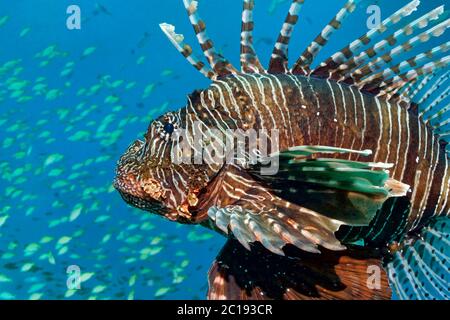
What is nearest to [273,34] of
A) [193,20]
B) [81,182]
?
[81,182]

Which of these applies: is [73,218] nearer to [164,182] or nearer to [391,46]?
[164,182]

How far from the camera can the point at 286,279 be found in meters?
2.62

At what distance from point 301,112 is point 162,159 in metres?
0.88

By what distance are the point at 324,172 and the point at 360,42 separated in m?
1.13

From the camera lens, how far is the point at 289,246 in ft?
8.47

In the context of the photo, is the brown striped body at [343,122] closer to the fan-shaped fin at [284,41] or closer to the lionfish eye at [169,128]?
the fan-shaped fin at [284,41]

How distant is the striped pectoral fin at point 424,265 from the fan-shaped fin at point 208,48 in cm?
165

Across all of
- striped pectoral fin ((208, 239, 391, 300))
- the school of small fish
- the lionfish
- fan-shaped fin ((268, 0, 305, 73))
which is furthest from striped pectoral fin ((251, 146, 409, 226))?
the school of small fish

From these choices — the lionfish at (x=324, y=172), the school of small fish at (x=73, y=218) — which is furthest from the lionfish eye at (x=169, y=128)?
the school of small fish at (x=73, y=218)

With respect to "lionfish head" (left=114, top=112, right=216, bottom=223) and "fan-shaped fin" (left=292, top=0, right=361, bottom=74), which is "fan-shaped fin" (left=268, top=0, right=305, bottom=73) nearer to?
"fan-shaped fin" (left=292, top=0, right=361, bottom=74)

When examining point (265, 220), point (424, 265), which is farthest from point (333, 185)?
point (424, 265)

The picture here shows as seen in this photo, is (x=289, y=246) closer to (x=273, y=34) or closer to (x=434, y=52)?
(x=434, y=52)

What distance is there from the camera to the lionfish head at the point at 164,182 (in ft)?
8.61

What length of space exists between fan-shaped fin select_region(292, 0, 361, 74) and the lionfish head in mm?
968
